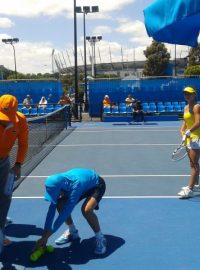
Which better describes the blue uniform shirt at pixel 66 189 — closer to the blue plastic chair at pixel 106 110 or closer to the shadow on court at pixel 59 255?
the shadow on court at pixel 59 255

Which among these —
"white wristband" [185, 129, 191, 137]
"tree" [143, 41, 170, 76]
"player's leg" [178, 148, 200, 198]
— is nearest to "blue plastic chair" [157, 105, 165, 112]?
"player's leg" [178, 148, 200, 198]

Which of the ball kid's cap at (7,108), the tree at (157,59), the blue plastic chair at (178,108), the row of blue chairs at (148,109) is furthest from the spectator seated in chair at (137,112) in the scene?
the tree at (157,59)

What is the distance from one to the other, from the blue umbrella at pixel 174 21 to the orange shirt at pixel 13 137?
1769 millimetres

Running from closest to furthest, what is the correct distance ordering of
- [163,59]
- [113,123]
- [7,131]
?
[7,131], [113,123], [163,59]

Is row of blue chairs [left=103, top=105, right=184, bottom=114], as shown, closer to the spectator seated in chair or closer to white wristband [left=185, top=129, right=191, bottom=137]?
the spectator seated in chair

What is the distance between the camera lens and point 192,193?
6.92 metres

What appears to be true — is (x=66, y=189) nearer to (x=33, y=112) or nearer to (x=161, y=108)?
(x=33, y=112)

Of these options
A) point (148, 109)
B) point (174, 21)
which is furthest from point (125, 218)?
point (148, 109)

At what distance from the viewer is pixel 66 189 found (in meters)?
4.57

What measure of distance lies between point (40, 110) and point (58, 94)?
4.76m

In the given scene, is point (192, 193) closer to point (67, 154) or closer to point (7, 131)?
point (7, 131)

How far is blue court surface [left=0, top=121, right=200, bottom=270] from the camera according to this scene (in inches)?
182

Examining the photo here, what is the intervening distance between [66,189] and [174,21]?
2.19 metres

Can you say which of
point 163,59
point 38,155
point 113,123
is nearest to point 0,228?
point 38,155
